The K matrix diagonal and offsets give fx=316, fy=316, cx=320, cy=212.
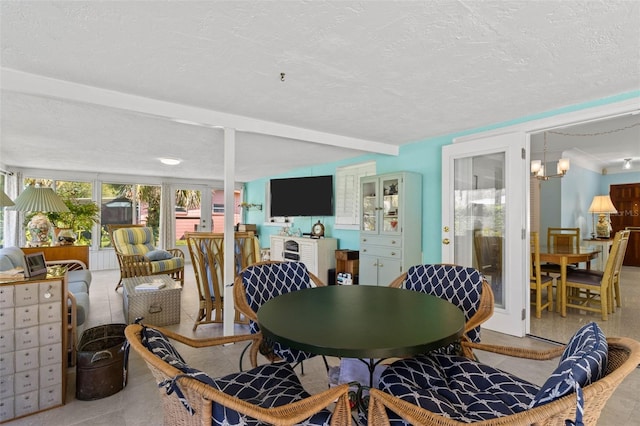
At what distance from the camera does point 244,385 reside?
1357 millimetres

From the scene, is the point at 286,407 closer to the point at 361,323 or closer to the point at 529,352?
the point at 361,323

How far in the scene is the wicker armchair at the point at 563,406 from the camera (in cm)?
76

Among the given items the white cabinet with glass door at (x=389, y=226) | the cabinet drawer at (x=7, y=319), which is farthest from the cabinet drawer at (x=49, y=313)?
the white cabinet with glass door at (x=389, y=226)

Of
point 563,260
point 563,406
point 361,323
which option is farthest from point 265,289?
point 563,260

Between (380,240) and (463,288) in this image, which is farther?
(380,240)

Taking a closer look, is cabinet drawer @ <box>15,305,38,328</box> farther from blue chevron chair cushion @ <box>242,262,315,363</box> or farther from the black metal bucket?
blue chevron chair cushion @ <box>242,262,315,363</box>

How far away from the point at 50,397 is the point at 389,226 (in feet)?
11.5

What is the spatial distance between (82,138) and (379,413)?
452 cm

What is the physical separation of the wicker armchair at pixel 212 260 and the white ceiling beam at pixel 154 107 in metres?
1.13

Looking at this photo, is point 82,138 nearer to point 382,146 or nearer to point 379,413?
point 382,146

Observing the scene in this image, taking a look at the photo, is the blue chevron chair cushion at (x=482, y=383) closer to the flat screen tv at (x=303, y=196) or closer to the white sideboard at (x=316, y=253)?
the white sideboard at (x=316, y=253)

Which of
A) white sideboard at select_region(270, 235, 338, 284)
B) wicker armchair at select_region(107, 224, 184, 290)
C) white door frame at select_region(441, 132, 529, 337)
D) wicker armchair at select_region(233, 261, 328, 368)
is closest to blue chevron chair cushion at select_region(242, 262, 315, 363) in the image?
wicker armchair at select_region(233, 261, 328, 368)

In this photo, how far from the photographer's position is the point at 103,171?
670 centimetres

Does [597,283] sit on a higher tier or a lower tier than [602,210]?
lower
